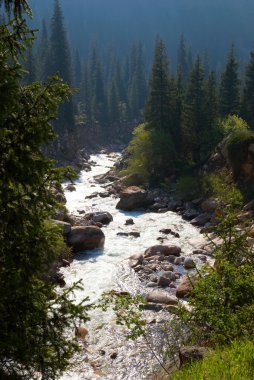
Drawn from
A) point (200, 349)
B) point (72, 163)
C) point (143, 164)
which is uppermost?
point (200, 349)

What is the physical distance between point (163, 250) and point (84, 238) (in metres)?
4.31

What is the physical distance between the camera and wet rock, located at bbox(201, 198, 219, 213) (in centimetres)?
2888

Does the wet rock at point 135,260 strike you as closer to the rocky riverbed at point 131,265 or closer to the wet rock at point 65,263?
the rocky riverbed at point 131,265

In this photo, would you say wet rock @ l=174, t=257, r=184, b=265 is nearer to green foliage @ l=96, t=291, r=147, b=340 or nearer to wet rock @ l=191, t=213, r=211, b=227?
wet rock @ l=191, t=213, r=211, b=227

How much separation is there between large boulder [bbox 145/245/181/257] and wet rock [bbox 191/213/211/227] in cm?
651

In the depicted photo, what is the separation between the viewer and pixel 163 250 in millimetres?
21062

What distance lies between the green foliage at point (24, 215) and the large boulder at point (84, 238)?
14.6m

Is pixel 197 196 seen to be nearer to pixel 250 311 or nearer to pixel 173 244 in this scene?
pixel 173 244

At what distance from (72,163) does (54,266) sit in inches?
1478

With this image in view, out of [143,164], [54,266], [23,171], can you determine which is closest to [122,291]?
[54,266]

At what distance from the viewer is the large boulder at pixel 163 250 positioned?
20953mm

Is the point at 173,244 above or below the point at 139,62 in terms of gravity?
below

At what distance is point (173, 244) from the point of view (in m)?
22.5

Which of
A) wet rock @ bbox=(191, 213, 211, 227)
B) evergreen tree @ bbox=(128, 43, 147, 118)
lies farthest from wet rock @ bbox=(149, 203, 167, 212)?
evergreen tree @ bbox=(128, 43, 147, 118)
